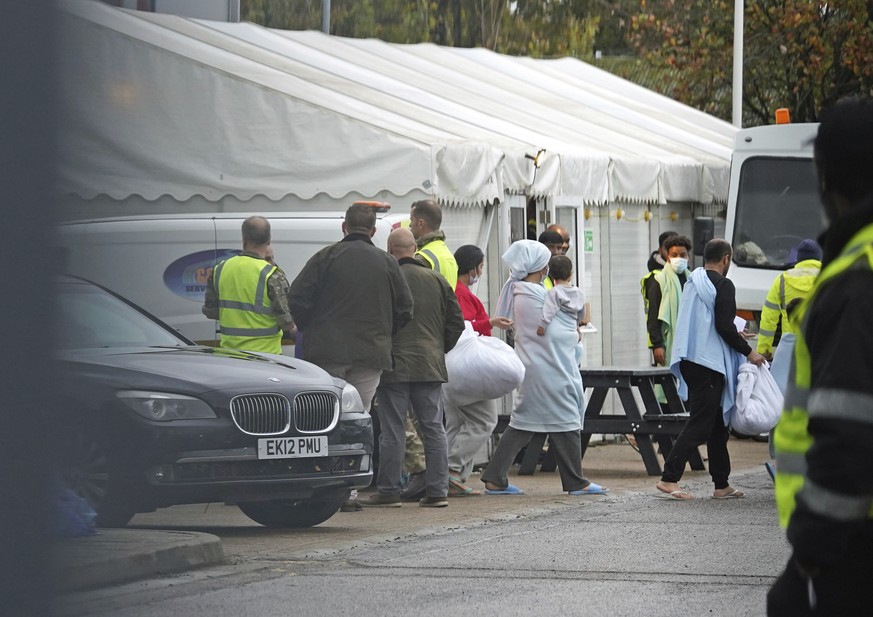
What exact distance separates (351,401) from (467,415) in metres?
2.14

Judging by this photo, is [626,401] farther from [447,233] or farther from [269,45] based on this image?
[269,45]

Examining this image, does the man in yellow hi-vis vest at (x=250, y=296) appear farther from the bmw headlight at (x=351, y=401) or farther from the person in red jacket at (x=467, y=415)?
the person in red jacket at (x=467, y=415)

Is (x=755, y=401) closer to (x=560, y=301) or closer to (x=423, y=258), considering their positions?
Result: (x=560, y=301)

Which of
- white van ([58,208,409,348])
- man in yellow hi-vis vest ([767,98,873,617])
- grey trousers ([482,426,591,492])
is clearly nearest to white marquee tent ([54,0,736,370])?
white van ([58,208,409,348])

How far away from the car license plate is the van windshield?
907 cm

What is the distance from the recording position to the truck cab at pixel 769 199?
16.8m

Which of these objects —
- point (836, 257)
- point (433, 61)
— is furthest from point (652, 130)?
point (836, 257)

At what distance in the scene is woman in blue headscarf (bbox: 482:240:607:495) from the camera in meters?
11.1

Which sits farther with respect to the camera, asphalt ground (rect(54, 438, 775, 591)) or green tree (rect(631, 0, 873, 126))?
green tree (rect(631, 0, 873, 126))

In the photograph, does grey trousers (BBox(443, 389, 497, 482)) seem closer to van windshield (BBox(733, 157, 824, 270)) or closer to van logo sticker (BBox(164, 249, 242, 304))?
van logo sticker (BBox(164, 249, 242, 304))

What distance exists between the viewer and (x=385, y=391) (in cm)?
1027

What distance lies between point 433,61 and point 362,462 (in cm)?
1125

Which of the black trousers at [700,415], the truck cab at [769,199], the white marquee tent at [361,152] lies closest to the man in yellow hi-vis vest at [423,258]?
the white marquee tent at [361,152]

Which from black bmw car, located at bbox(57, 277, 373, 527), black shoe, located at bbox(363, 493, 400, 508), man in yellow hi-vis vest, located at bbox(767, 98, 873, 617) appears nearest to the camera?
man in yellow hi-vis vest, located at bbox(767, 98, 873, 617)
